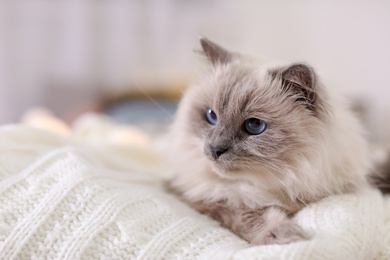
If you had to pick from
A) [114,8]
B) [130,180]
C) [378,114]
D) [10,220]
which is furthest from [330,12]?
[10,220]

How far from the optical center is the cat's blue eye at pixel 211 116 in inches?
47.6

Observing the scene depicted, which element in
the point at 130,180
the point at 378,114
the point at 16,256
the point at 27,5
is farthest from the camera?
the point at 378,114

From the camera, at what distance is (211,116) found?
1.22m

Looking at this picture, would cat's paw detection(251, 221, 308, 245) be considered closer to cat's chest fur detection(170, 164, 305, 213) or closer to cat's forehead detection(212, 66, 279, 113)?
cat's chest fur detection(170, 164, 305, 213)

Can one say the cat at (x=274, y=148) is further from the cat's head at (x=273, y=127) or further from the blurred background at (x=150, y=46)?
the blurred background at (x=150, y=46)

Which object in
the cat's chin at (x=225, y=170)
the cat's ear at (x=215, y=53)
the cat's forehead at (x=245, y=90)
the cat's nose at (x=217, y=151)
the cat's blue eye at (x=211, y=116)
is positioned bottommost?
the cat's chin at (x=225, y=170)

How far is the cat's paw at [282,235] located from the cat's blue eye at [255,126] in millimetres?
260

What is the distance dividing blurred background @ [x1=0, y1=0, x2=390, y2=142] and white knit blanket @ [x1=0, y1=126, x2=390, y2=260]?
197cm

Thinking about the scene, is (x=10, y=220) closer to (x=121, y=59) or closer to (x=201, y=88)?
(x=201, y=88)

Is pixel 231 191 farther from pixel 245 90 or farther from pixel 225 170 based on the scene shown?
pixel 245 90

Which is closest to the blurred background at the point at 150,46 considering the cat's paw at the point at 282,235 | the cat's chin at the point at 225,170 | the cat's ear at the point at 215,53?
the cat's ear at the point at 215,53

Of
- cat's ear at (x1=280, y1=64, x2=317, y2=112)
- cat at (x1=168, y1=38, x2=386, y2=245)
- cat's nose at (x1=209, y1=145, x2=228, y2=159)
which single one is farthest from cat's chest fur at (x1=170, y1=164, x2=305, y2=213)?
cat's ear at (x1=280, y1=64, x2=317, y2=112)

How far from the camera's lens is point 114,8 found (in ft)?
11.3

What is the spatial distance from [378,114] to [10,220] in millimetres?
3172
